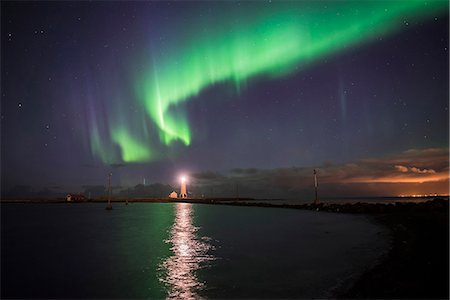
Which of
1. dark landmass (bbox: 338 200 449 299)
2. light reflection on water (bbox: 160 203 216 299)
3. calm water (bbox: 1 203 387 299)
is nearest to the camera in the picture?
dark landmass (bbox: 338 200 449 299)

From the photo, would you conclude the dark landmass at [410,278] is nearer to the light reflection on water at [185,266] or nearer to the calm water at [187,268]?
the calm water at [187,268]

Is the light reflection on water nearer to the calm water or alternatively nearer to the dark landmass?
the calm water

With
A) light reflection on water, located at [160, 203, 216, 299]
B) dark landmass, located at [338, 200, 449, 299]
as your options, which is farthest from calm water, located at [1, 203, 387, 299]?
dark landmass, located at [338, 200, 449, 299]

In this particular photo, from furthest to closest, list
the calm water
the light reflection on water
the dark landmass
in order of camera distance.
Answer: the calm water
the light reflection on water
the dark landmass

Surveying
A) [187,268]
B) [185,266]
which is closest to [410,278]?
[187,268]

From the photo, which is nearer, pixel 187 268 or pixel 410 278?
pixel 410 278

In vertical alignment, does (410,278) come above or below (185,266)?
above

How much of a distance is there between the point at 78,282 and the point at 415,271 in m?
17.5

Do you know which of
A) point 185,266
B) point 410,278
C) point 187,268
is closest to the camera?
point 410,278

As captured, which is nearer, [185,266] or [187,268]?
[187,268]

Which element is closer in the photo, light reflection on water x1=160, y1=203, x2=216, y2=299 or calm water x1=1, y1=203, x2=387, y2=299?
light reflection on water x1=160, y1=203, x2=216, y2=299

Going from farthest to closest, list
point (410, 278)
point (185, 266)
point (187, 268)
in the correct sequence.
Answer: point (185, 266) < point (187, 268) < point (410, 278)

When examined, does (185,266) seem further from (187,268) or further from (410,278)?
(410,278)

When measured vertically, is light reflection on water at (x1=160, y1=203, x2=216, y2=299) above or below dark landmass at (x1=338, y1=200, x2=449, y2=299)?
below
